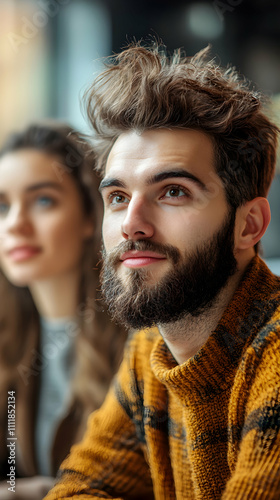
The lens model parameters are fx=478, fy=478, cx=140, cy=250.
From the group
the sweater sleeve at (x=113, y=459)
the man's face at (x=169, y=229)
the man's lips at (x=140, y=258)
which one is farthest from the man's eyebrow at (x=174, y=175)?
the sweater sleeve at (x=113, y=459)

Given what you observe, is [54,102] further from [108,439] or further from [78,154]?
[108,439]

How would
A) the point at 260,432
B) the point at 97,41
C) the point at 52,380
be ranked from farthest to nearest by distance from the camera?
the point at 52,380, the point at 97,41, the point at 260,432

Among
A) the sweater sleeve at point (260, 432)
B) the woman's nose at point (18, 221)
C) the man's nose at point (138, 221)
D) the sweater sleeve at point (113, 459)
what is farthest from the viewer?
the woman's nose at point (18, 221)

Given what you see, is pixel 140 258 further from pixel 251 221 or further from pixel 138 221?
pixel 251 221

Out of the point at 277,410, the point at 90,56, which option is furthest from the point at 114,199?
the point at 90,56

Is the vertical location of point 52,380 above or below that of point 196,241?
below

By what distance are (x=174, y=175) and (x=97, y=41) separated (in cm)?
54

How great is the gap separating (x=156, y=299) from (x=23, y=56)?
30.3 inches

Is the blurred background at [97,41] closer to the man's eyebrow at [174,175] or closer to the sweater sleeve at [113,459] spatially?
the man's eyebrow at [174,175]

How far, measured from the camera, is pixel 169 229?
0.70 m

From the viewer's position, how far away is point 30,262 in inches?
44.7

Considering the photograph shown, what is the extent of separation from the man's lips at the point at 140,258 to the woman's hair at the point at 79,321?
1.42ft

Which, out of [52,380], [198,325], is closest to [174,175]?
[198,325]

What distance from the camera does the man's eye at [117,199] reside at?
76 cm
